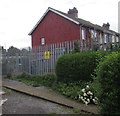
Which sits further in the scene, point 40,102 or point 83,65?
point 83,65

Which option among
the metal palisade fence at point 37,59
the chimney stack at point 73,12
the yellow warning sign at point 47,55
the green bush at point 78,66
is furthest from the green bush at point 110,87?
the chimney stack at point 73,12

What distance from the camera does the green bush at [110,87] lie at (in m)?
3.78

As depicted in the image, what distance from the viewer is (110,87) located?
382cm

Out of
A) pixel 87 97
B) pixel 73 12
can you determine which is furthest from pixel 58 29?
pixel 87 97

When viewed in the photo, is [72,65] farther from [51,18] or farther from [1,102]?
[51,18]

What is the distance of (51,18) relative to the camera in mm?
25266

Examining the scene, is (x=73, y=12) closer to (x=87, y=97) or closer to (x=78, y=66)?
(x=78, y=66)

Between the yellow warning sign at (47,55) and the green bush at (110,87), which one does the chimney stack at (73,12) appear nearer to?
the yellow warning sign at (47,55)

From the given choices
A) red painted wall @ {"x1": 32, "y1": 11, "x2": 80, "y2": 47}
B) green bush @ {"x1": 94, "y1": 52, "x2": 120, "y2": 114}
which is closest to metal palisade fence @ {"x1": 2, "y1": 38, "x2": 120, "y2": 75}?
green bush @ {"x1": 94, "y1": 52, "x2": 120, "y2": 114}

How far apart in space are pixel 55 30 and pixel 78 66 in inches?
695

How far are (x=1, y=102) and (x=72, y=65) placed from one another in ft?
12.0

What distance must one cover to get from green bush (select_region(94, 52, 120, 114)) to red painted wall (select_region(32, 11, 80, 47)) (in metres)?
19.1

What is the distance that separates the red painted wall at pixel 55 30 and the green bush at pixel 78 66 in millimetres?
15321

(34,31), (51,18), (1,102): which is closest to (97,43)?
(1,102)
